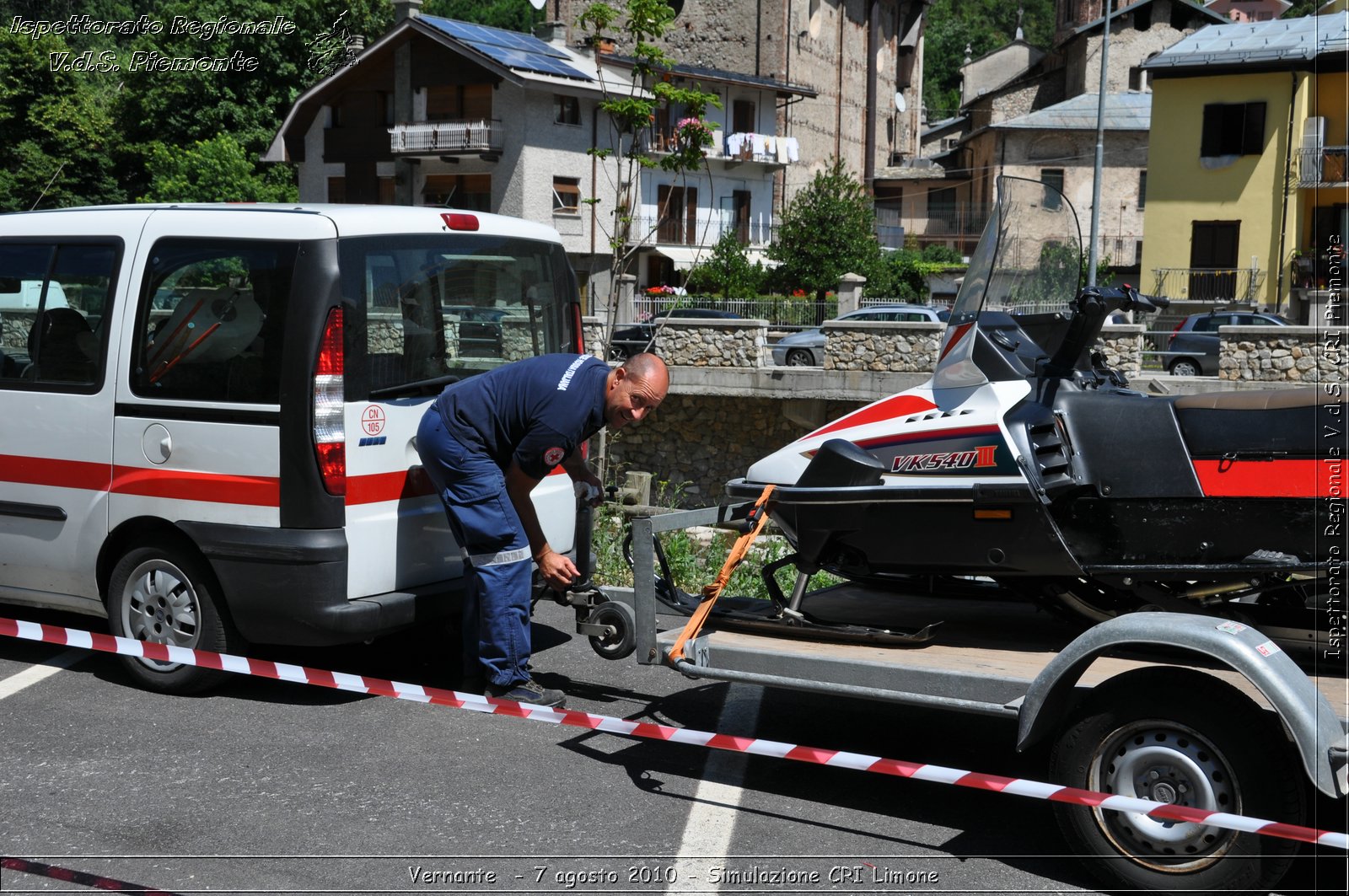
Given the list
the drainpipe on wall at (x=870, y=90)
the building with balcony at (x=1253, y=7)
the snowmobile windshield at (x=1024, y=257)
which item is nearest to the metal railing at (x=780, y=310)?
the snowmobile windshield at (x=1024, y=257)

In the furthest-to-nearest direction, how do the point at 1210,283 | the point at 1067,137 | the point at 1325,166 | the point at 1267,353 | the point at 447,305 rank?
the point at 1067,137
the point at 1210,283
the point at 1325,166
the point at 1267,353
the point at 447,305

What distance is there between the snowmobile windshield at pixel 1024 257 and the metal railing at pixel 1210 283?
35372 mm

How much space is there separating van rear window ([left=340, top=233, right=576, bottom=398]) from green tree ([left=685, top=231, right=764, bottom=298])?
33690mm

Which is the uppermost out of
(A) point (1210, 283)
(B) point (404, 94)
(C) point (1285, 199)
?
(B) point (404, 94)

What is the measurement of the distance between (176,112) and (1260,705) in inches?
1992

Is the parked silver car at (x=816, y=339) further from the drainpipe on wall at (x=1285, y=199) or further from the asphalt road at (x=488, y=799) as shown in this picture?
the asphalt road at (x=488, y=799)

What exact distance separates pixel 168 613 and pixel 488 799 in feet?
6.74

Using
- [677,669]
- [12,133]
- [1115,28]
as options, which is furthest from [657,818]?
[1115,28]

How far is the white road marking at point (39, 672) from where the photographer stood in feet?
19.3

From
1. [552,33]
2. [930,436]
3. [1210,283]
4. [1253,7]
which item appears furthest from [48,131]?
[1253,7]

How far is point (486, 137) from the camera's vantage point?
41250mm

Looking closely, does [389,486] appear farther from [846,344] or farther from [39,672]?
[846,344]

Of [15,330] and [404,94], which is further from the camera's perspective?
[404,94]

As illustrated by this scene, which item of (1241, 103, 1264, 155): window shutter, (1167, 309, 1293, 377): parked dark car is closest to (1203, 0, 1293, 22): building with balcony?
(1241, 103, 1264, 155): window shutter
